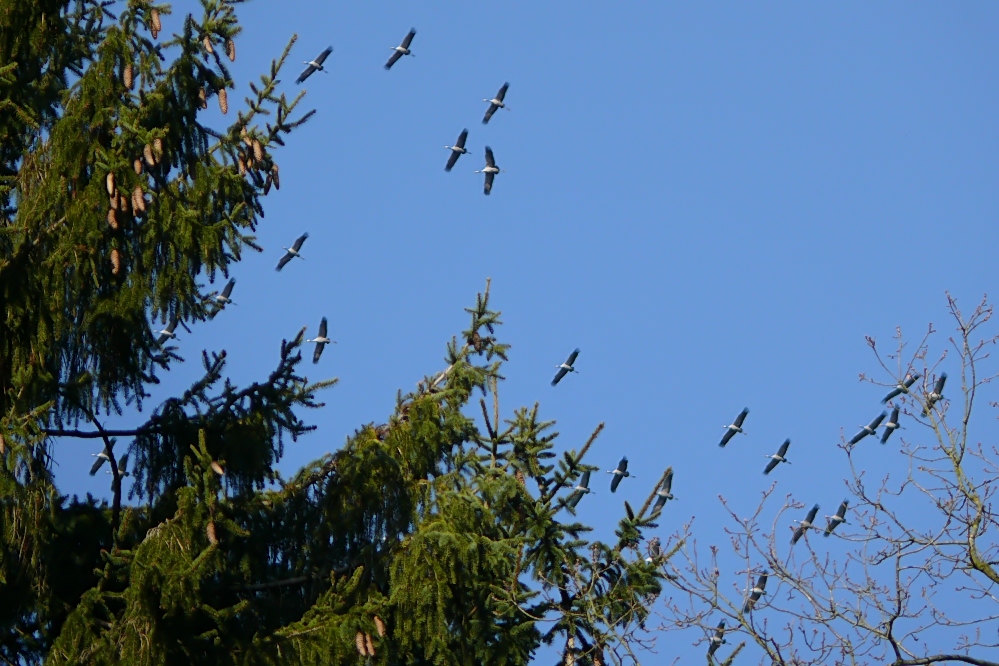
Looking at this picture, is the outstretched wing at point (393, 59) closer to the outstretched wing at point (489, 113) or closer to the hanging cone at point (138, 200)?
the outstretched wing at point (489, 113)

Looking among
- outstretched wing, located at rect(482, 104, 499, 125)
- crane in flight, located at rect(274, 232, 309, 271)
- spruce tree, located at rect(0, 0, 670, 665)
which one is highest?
outstretched wing, located at rect(482, 104, 499, 125)

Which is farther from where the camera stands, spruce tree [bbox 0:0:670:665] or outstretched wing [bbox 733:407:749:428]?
outstretched wing [bbox 733:407:749:428]

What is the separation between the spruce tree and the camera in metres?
7.53

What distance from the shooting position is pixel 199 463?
25.7ft

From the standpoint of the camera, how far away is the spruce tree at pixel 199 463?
7.53 metres

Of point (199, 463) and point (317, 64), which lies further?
point (317, 64)

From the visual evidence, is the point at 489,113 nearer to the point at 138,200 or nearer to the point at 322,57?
the point at 322,57

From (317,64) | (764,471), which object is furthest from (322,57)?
(764,471)

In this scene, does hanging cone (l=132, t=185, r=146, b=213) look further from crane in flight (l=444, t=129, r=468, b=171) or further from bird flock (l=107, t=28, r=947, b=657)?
crane in flight (l=444, t=129, r=468, b=171)

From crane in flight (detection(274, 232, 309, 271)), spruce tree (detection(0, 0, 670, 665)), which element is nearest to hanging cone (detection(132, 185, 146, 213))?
spruce tree (detection(0, 0, 670, 665))

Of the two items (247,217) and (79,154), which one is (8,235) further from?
(247,217)

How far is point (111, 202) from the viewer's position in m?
7.96

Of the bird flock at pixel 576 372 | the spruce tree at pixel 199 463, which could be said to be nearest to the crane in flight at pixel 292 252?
the bird flock at pixel 576 372

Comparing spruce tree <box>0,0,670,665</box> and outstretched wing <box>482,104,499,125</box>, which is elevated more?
outstretched wing <box>482,104,499,125</box>
